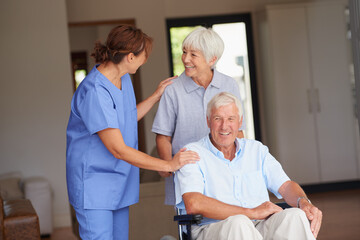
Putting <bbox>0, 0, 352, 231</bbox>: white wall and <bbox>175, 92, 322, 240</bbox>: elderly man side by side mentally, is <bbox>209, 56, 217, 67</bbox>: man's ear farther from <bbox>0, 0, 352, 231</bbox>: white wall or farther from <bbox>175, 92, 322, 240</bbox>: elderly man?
<bbox>0, 0, 352, 231</bbox>: white wall

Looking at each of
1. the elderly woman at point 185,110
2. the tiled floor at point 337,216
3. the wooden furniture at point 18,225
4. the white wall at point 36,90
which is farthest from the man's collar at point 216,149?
the white wall at point 36,90

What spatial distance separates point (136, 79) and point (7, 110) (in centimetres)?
241

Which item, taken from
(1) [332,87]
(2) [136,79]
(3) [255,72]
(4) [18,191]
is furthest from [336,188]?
(4) [18,191]

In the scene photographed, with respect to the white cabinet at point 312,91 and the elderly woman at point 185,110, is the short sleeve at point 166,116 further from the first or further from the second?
the white cabinet at point 312,91

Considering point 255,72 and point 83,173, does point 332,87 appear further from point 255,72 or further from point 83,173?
point 83,173

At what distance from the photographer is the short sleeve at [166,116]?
9.64 feet

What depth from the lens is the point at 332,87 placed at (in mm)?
7246

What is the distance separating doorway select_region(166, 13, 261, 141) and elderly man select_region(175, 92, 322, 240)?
17.3 feet

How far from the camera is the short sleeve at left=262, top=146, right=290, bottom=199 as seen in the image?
2.64 meters

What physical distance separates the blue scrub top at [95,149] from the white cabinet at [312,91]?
4.94 metres

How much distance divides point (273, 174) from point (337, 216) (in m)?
3.19

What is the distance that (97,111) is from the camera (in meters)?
2.50

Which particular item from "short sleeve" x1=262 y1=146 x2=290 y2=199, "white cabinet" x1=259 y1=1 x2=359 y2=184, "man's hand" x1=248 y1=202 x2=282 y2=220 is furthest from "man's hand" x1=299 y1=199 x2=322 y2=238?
"white cabinet" x1=259 y1=1 x2=359 y2=184

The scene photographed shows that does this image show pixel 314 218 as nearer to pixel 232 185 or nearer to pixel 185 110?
pixel 232 185
